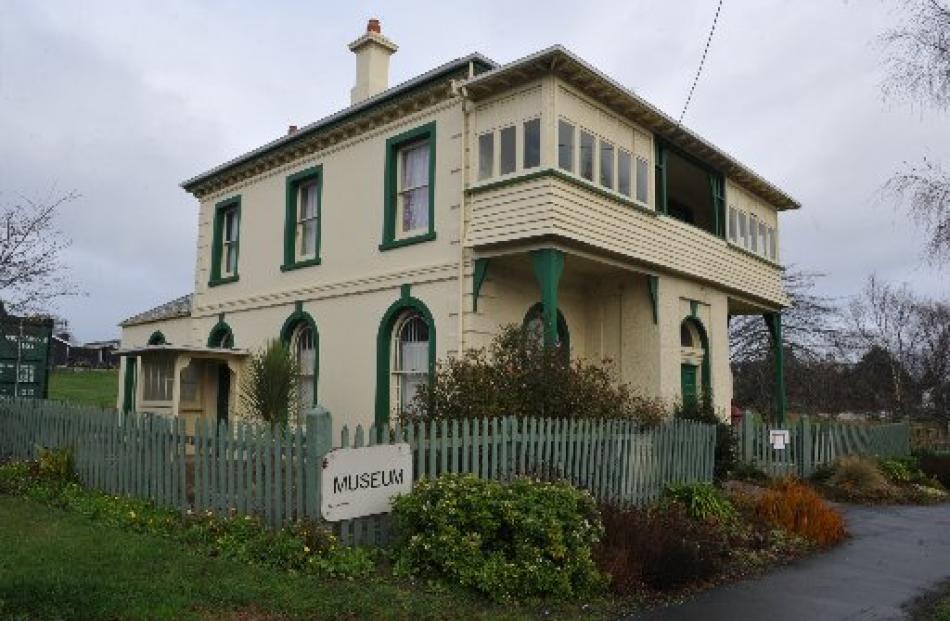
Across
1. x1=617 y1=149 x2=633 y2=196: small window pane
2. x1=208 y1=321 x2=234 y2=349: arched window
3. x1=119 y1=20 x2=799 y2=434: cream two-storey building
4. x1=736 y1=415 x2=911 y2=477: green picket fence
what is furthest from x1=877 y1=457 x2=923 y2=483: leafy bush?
x1=208 y1=321 x2=234 y2=349: arched window

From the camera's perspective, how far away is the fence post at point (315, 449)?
7301 mm

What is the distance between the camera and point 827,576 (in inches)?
313

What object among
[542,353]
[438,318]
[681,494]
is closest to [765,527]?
[681,494]

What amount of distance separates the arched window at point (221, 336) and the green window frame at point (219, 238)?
3.67ft

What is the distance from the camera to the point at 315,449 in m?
7.34

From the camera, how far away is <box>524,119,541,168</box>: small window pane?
12.9m

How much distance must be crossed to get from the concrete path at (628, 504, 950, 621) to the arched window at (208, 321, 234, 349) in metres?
14.3

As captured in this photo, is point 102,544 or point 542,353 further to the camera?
point 542,353

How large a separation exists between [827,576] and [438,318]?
7.65 metres

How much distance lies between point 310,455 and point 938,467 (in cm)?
1586

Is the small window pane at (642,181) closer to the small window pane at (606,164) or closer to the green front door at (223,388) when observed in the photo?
the small window pane at (606,164)

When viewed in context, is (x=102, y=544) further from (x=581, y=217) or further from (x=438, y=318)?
(x=581, y=217)

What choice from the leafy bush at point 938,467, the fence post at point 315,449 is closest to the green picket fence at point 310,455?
the fence post at point 315,449

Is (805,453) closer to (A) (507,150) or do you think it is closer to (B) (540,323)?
(B) (540,323)
